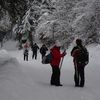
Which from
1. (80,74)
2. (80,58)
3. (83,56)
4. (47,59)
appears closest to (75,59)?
(80,58)

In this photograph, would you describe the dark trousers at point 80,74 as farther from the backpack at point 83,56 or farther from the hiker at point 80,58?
the backpack at point 83,56

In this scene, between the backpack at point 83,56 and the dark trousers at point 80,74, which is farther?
the dark trousers at point 80,74

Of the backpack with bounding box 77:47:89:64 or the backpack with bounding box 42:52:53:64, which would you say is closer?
the backpack with bounding box 42:52:53:64

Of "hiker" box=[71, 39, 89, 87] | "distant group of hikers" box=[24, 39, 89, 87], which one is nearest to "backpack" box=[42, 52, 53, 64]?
"distant group of hikers" box=[24, 39, 89, 87]

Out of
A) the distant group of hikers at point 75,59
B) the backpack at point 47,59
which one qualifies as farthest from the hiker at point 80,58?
the backpack at point 47,59

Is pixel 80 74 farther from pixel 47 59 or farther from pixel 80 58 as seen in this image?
pixel 47 59

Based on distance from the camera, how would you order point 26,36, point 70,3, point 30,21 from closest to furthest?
point 70,3
point 30,21
point 26,36

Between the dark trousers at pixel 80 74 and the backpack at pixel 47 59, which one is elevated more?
the backpack at pixel 47 59

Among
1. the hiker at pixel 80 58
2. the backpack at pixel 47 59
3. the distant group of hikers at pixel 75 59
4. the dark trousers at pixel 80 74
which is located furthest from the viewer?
the dark trousers at pixel 80 74

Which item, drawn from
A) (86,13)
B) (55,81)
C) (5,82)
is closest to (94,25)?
(86,13)

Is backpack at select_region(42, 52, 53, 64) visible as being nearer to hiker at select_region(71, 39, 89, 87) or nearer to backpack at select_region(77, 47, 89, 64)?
hiker at select_region(71, 39, 89, 87)

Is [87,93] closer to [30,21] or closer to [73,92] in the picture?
[73,92]

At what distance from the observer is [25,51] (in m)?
30.8

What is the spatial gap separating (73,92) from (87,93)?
1.77ft
